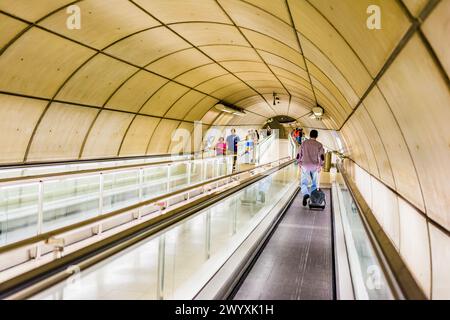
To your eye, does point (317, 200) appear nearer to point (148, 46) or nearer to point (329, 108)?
point (148, 46)

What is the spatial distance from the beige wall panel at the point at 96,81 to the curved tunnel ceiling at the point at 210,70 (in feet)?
0.12

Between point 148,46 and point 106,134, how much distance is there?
12.0 feet

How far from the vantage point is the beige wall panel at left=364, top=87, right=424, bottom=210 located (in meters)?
3.81

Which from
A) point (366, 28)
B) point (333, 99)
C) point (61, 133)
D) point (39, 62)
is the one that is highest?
point (39, 62)

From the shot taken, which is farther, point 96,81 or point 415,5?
point 96,81

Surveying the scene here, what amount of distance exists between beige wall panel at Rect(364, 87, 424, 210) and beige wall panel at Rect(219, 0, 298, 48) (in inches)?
85.7

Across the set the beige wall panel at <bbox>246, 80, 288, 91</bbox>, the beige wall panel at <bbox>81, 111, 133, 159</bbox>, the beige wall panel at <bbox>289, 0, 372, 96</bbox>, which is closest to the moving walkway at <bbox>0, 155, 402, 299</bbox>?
the beige wall panel at <bbox>289, 0, 372, 96</bbox>

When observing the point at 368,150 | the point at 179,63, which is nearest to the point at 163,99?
the point at 179,63

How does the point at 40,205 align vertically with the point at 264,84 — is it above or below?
below

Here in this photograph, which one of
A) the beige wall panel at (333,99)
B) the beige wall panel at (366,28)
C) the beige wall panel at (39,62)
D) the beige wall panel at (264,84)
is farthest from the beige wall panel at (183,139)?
the beige wall panel at (366,28)

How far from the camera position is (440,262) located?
10.3 feet
